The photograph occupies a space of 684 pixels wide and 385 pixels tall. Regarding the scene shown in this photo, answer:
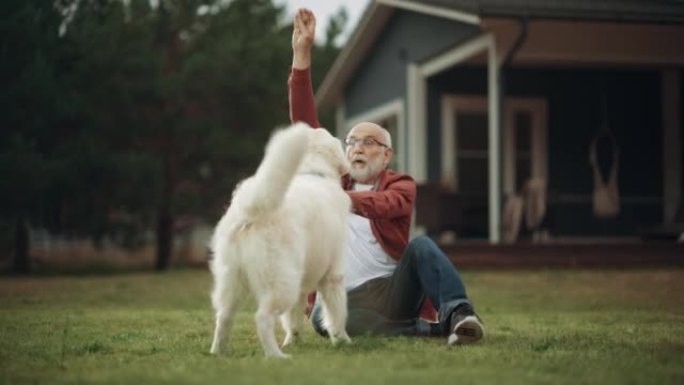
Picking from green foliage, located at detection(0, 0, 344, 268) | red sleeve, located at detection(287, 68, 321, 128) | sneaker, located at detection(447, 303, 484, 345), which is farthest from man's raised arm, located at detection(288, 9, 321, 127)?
green foliage, located at detection(0, 0, 344, 268)

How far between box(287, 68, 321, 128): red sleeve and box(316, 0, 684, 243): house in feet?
27.2

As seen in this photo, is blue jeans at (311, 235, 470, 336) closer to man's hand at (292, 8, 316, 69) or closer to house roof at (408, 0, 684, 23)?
man's hand at (292, 8, 316, 69)

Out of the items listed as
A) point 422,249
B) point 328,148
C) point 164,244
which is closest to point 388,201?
point 422,249

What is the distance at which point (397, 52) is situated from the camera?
17.8m

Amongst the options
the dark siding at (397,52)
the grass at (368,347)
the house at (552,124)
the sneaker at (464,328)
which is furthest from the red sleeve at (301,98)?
the dark siding at (397,52)

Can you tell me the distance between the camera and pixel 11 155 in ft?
50.7

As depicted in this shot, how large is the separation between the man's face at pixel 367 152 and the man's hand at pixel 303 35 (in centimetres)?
61

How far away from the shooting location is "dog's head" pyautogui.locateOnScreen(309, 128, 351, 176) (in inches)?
210

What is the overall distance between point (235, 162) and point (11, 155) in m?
5.39

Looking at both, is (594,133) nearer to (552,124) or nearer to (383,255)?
(552,124)

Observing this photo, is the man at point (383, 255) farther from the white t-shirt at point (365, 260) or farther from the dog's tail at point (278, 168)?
the dog's tail at point (278, 168)

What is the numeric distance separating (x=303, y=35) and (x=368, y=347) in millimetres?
2034

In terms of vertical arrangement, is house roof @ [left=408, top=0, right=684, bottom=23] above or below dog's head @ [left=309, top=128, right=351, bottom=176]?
above

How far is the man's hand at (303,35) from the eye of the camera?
20.2ft
